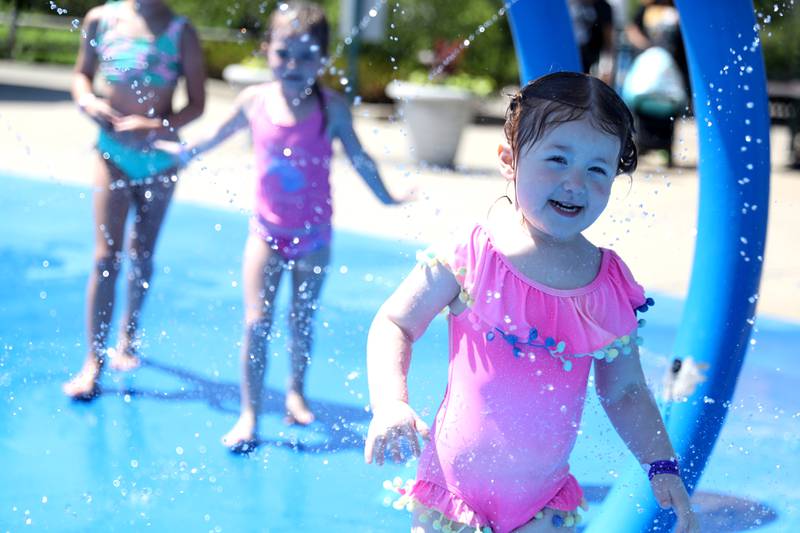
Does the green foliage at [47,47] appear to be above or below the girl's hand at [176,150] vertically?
below

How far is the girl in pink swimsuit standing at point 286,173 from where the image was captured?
4172 mm

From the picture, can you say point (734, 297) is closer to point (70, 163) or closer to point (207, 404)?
point (207, 404)

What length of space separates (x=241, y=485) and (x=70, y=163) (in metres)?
6.94

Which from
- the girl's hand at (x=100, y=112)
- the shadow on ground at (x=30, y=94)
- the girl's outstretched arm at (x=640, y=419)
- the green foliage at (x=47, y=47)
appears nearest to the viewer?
the girl's outstretched arm at (x=640, y=419)

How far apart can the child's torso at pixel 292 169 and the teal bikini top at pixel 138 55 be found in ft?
1.74

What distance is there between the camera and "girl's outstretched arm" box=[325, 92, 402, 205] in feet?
13.9

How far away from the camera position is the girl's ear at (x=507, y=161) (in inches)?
96.0

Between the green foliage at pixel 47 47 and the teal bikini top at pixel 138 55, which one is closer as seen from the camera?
the teal bikini top at pixel 138 55

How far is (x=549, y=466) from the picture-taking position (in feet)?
7.93

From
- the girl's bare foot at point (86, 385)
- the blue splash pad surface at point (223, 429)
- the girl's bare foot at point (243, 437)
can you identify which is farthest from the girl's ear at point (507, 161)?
the girl's bare foot at point (86, 385)

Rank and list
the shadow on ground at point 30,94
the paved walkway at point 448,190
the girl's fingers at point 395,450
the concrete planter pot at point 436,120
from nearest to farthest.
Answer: the girl's fingers at point 395,450 → the paved walkway at point 448,190 → the concrete planter pot at point 436,120 → the shadow on ground at point 30,94

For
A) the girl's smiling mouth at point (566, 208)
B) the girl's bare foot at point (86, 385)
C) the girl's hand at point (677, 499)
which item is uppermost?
the girl's smiling mouth at point (566, 208)

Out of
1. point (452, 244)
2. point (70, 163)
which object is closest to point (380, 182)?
point (452, 244)

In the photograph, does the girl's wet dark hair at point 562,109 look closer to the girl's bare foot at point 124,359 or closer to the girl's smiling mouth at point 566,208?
the girl's smiling mouth at point 566,208
